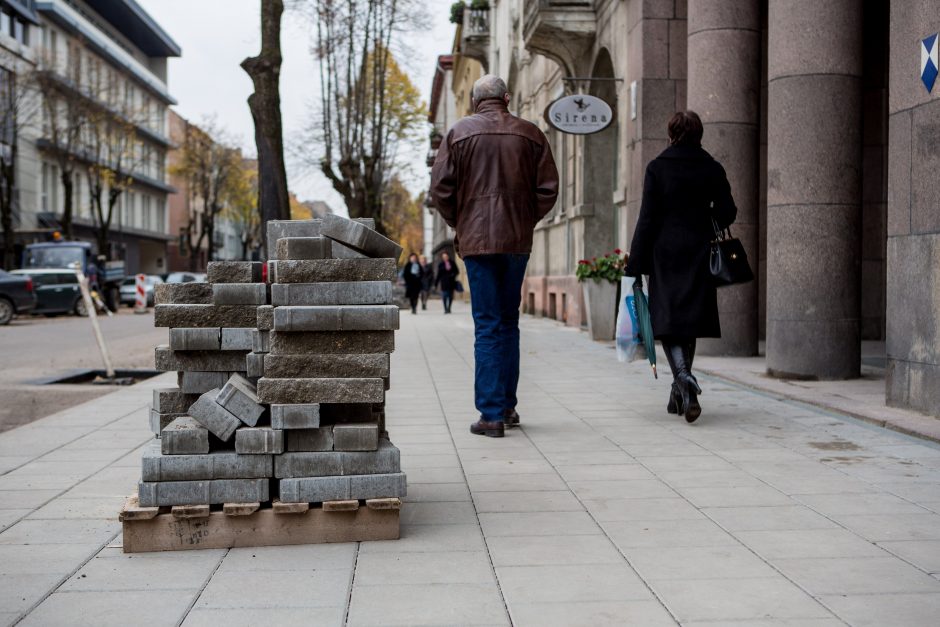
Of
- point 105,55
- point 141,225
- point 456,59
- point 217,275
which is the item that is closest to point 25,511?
point 217,275

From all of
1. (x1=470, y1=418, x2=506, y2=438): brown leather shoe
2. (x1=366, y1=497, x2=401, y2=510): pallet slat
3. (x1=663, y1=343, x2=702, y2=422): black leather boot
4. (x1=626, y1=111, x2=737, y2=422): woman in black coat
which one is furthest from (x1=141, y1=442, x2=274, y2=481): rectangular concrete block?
(x1=626, y1=111, x2=737, y2=422): woman in black coat

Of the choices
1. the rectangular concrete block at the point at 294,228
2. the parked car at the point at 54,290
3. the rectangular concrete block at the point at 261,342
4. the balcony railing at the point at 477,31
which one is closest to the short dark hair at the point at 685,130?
the rectangular concrete block at the point at 294,228

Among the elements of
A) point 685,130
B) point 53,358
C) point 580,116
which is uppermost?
point 580,116

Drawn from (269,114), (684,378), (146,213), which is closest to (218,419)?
(684,378)

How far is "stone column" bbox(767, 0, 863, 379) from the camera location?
943 centimetres

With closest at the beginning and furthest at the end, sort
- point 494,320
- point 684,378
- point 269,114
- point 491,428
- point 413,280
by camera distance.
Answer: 1. point 494,320
2. point 491,428
3. point 684,378
4. point 269,114
5. point 413,280

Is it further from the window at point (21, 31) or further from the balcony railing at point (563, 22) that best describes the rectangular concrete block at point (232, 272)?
the window at point (21, 31)

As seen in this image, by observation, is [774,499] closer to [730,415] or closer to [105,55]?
[730,415]

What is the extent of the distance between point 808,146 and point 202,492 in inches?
283

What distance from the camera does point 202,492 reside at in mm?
3984

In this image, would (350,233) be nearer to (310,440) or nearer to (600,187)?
(310,440)

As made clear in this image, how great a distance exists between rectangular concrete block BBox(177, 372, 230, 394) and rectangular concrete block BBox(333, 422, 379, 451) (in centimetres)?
61

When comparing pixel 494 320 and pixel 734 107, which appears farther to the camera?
pixel 734 107

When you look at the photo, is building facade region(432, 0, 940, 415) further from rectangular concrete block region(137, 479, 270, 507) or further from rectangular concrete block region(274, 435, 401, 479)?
rectangular concrete block region(137, 479, 270, 507)
